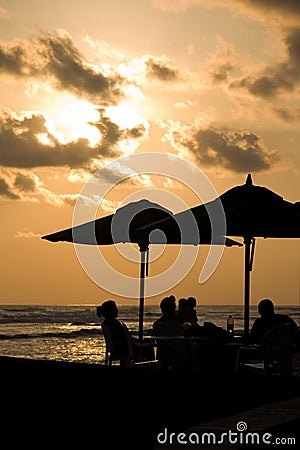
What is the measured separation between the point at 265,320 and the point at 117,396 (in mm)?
2108

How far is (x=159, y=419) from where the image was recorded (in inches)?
348

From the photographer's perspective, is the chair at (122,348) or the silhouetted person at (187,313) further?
the silhouetted person at (187,313)

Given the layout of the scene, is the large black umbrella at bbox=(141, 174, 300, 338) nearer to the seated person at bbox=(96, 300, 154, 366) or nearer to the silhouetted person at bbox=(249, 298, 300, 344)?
the silhouetted person at bbox=(249, 298, 300, 344)

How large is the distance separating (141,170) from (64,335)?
37345mm

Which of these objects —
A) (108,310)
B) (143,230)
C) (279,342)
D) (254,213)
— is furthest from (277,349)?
(143,230)

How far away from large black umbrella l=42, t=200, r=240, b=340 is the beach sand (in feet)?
6.72

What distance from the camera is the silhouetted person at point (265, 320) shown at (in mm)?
10373

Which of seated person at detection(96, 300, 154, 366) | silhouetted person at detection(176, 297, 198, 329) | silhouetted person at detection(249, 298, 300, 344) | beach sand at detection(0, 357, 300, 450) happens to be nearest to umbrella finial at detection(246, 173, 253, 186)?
silhouetted person at detection(249, 298, 300, 344)

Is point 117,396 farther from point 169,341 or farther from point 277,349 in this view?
point 277,349

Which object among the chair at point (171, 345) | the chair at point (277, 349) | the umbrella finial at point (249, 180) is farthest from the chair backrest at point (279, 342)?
the umbrella finial at point (249, 180)

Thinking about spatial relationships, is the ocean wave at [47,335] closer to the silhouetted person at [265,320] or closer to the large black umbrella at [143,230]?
the large black umbrella at [143,230]

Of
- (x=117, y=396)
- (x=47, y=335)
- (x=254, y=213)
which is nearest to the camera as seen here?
Result: (x=117, y=396)

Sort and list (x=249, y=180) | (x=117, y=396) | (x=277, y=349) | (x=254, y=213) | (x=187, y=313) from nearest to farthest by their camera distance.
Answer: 1. (x=117, y=396)
2. (x=277, y=349)
3. (x=254, y=213)
4. (x=249, y=180)
5. (x=187, y=313)

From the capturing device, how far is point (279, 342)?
1021 cm
